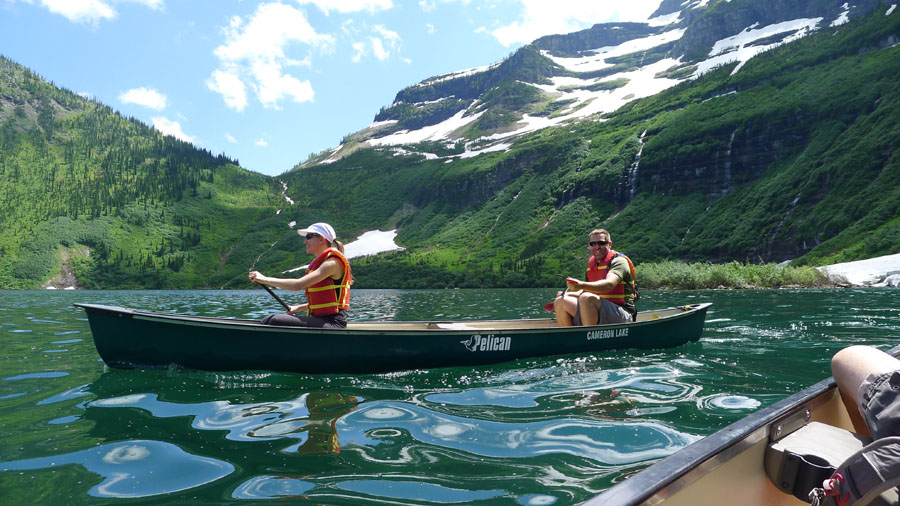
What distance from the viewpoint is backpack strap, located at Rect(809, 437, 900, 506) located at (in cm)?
227

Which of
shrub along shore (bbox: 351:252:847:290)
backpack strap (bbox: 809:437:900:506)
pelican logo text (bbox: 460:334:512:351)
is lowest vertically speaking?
shrub along shore (bbox: 351:252:847:290)

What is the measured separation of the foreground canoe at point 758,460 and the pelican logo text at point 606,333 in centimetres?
702

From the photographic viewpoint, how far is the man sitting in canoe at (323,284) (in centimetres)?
866

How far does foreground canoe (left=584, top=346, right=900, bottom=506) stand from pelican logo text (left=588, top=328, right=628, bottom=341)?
7016 mm

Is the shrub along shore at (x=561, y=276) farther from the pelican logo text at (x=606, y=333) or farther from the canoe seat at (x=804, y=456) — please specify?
the canoe seat at (x=804, y=456)

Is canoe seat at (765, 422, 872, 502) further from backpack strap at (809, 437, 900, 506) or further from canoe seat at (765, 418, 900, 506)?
backpack strap at (809, 437, 900, 506)

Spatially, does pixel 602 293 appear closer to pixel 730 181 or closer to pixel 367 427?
pixel 367 427

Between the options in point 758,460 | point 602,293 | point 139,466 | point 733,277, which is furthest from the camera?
point 733,277

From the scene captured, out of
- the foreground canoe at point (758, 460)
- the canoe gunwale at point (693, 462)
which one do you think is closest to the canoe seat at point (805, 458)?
the foreground canoe at point (758, 460)

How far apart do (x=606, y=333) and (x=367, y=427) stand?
689 cm

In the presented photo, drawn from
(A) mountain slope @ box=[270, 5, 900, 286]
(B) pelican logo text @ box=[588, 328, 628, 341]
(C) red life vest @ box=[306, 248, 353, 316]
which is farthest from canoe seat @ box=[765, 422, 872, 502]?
(A) mountain slope @ box=[270, 5, 900, 286]

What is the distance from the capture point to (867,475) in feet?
7.72

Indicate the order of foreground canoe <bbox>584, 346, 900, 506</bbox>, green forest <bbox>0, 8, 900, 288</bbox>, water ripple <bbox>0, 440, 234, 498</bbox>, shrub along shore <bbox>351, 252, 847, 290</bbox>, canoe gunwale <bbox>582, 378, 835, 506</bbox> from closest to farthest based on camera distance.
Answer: canoe gunwale <bbox>582, 378, 835, 506</bbox>
foreground canoe <bbox>584, 346, 900, 506</bbox>
water ripple <bbox>0, 440, 234, 498</bbox>
shrub along shore <bbox>351, 252, 847, 290</bbox>
green forest <bbox>0, 8, 900, 288</bbox>

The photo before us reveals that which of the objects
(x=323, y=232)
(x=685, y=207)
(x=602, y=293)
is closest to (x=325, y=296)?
(x=323, y=232)
